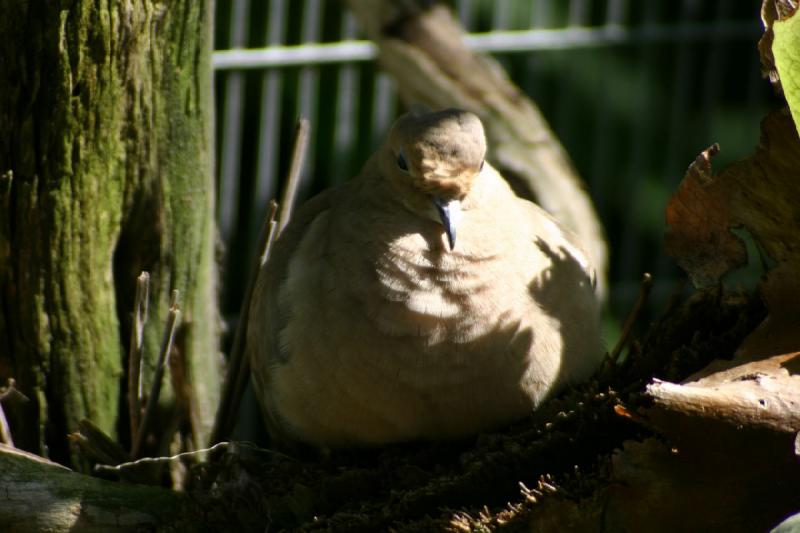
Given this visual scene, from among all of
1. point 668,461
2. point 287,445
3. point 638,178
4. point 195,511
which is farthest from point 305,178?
point 668,461

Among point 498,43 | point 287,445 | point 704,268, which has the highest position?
point 498,43

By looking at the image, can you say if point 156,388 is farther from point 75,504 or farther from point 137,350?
point 75,504

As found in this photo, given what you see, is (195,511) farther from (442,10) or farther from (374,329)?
(442,10)

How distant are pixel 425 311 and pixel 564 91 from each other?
8.45 feet

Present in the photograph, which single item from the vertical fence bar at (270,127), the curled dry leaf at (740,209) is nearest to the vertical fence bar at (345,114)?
the vertical fence bar at (270,127)

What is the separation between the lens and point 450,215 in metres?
1.99

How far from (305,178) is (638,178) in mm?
1240

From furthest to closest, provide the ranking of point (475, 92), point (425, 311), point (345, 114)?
point (345, 114) → point (475, 92) → point (425, 311)

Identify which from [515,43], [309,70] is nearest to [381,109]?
[309,70]

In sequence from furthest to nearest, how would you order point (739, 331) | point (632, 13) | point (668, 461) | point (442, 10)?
point (632, 13) → point (442, 10) → point (739, 331) → point (668, 461)

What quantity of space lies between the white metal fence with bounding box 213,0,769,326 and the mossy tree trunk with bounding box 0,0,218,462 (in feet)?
6.47

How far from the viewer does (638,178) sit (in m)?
4.42

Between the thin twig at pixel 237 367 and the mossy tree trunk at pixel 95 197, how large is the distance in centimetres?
8

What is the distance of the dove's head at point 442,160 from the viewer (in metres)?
2.01
